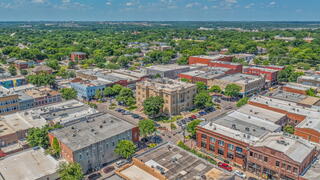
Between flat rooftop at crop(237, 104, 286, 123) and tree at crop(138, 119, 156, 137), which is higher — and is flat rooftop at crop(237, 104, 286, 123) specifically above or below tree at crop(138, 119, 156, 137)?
above

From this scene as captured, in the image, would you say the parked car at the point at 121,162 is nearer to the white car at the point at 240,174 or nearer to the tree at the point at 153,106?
the white car at the point at 240,174

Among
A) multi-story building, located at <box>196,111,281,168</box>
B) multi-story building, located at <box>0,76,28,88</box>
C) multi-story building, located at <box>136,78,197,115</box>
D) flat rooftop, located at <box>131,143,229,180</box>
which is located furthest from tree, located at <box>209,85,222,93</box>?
multi-story building, located at <box>0,76,28,88</box>

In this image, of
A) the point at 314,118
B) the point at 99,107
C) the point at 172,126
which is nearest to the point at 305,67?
the point at 314,118

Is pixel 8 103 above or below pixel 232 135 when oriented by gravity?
above

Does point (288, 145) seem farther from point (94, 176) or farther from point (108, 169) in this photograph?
point (94, 176)

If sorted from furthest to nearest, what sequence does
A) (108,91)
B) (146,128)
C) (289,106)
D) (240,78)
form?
(240,78), (108,91), (289,106), (146,128)

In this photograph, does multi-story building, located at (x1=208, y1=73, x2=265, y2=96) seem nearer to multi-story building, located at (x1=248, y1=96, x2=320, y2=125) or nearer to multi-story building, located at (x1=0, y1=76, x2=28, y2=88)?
multi-story building, located at (x1=248, y1=96, x2=320, y2=125)

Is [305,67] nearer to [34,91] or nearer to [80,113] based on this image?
[80,113]

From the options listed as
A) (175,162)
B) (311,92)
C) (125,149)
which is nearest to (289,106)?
(311,92)
